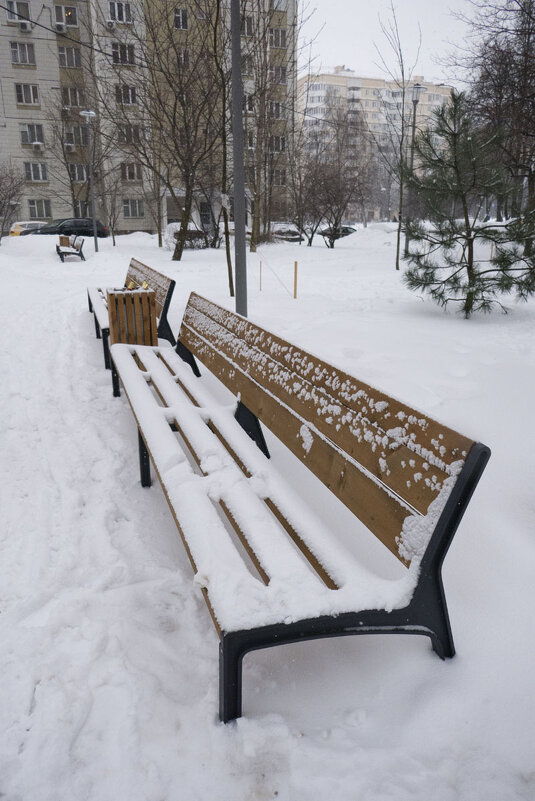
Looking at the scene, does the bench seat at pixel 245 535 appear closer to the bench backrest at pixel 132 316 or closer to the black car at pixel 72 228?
the bench backrest at pixel 132 316

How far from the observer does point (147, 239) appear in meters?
29.4

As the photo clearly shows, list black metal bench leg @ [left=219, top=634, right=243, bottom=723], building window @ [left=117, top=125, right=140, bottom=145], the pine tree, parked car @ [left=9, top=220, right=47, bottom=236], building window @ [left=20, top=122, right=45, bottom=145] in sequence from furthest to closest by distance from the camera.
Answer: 1. building window @ [left=20, top=122, right=45, bottom=145]
2. parked car @ [left=9, top=220, right=47, bottom=236]
3. building window @ [left=117, top=125, right=140, bottom=145]
4. the pine tree
5. black metal bench leg @ [left=219, top=634, right=243, bottom=723]

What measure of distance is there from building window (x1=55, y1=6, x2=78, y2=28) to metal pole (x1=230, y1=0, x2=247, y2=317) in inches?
1573

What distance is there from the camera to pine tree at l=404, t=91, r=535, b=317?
8547 mm

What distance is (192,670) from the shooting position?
2115mm

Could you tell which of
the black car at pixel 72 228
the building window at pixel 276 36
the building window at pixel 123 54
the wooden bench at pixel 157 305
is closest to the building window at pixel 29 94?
the black car at pixel 72 228

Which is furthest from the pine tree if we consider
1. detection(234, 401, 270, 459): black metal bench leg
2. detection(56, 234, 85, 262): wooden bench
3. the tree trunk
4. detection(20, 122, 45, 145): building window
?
detection(20, 122, 45, 145): building window

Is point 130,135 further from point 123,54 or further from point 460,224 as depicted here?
point 460,224

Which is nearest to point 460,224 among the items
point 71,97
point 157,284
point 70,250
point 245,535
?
point 157,284

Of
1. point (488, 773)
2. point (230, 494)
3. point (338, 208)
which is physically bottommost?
point (488, 773)

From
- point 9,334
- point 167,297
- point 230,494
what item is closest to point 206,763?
point 230,494

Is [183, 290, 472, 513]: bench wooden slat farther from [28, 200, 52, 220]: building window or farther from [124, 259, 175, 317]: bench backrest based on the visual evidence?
[28, 200, 52, 220]: building window

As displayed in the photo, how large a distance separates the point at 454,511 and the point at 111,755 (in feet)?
4.36

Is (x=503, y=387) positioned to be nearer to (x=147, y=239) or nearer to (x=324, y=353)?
(x=324, y=353)
